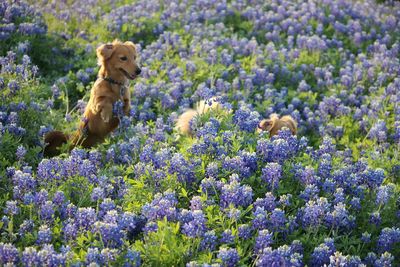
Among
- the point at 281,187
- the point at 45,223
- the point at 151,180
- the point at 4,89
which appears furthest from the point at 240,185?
the point at 4,89

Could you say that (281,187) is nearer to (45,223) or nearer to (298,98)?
(45,223)

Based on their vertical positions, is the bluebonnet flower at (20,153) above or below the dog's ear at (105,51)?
below

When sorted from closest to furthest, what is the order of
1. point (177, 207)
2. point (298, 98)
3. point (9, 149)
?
point (177, 207) < point (9, 149) < point (298, 98)

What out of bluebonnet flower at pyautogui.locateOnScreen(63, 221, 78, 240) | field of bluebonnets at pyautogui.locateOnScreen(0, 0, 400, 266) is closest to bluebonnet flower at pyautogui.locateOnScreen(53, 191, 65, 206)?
field of bluebonnets at pyautogui.locateOnScreen(0, 0, 400, 266)

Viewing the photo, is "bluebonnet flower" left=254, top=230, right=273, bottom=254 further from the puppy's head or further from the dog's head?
the dog's head

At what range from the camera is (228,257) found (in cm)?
373

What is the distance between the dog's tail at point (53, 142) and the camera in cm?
610

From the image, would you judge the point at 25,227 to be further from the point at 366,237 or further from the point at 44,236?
the point at 366,237

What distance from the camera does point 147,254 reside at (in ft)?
12.8

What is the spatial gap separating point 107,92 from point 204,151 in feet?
6.14

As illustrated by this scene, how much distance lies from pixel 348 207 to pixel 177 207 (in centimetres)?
133

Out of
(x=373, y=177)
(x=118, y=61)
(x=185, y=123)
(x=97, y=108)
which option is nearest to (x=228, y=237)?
(x=373, y=177)

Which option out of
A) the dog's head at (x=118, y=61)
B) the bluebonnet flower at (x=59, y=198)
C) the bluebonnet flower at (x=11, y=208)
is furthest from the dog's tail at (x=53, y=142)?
the bluebonnet flower at (x=11, y=208)

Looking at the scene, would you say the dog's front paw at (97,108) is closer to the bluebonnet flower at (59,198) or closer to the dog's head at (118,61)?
the dog's head at (118,61)
